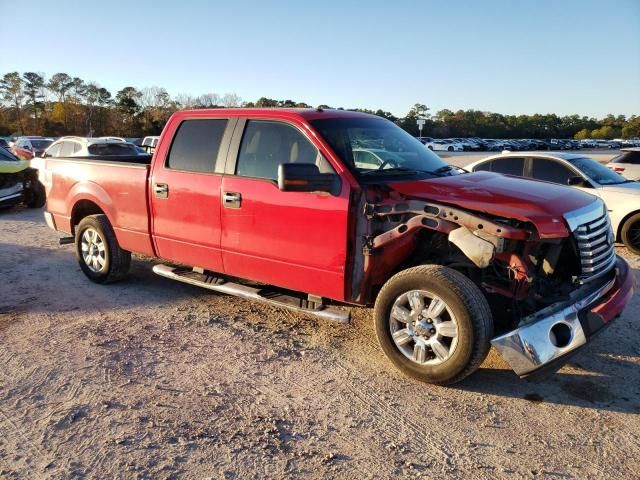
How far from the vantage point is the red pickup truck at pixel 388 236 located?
3.61 meters

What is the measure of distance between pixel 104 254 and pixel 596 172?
7.88 m

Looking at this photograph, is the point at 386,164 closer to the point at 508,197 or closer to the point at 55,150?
the point at 508,197

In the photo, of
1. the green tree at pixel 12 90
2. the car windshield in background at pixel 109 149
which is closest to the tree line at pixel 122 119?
the green tree at pixel 12 90

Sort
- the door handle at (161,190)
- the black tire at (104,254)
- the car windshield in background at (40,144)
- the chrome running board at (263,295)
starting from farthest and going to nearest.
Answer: the car windshield in background at (40,144), the black tire at (104,254), the door handle at (161,190), the chrome running board at (263,295)

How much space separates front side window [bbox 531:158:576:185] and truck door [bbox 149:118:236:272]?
20.0 feet

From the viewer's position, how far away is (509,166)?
366 inches

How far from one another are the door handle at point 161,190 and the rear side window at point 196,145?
21 centimetres

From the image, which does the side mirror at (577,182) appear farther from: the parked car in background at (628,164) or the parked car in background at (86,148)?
the parked car in background at (86,148)

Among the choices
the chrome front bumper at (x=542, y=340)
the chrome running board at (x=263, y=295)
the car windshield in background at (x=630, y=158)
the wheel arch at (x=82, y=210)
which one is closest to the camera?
the chrome front bumper at (x=542, y=340)

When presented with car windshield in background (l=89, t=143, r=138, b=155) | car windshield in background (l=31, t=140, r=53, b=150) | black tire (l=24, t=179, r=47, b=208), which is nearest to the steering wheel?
black tire (l=24, t=179, r=47, b=208)

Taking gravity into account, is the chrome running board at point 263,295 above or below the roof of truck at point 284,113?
below

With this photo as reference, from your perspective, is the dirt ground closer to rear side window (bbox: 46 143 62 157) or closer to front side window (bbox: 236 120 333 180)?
front side window (bbox: 236 120 333 180)

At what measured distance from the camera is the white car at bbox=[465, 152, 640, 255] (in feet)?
26.8

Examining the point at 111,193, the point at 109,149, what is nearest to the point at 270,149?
the point at 111,193
